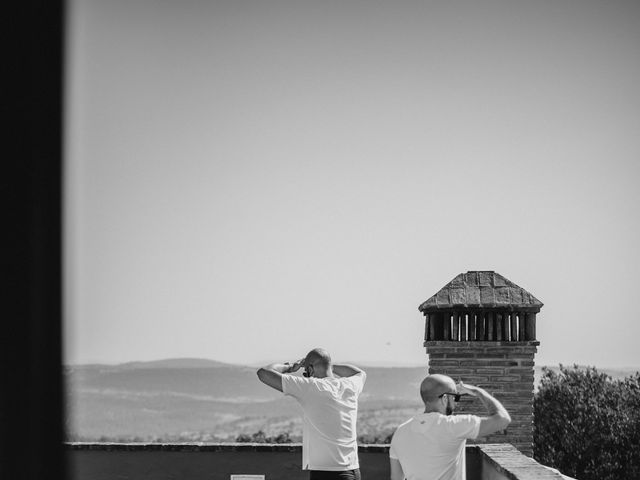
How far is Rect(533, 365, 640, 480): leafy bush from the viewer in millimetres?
30531

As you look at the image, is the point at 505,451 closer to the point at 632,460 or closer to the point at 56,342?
the point at 56,342

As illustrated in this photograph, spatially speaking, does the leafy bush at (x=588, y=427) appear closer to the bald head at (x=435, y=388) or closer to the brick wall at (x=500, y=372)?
the brick wall at (x=500, y=372)

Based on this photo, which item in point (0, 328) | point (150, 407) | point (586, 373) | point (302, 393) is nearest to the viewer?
point (0, 328)

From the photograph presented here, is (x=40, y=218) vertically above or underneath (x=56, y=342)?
above

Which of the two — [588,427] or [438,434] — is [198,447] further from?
[588,427]

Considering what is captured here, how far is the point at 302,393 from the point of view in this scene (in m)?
5.57

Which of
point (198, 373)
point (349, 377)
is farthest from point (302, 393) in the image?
point (198, 373)

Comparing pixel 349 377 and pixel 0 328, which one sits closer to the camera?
pixel 0 328

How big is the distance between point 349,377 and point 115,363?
82.1 m

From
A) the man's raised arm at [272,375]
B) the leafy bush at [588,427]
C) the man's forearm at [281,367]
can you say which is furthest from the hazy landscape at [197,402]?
the man's raised arm at [272,375]

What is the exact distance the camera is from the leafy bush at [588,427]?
100ft

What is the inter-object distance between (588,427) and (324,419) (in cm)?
2835

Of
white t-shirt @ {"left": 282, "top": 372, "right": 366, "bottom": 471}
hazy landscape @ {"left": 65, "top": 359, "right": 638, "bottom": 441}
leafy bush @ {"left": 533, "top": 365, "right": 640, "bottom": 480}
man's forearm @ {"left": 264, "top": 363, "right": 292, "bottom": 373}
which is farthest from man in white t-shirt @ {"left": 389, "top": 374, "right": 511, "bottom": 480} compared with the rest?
hazy landscape @ {"left": 65, "top": 359, "right": 638, "bottom": 441}

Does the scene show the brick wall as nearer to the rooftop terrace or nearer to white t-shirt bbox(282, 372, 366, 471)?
the rooftop terrace
